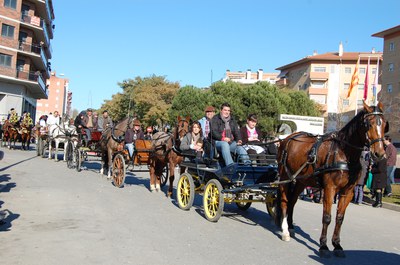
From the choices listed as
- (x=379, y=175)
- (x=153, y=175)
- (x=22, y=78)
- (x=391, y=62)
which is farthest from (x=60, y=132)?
(x=391, y=62)

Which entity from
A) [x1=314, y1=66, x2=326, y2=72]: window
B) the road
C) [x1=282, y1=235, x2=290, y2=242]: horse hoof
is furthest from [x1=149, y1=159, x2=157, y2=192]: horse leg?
[x1=314, y1=66, x2=326, y2=72]: window

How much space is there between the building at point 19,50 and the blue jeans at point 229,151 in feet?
140

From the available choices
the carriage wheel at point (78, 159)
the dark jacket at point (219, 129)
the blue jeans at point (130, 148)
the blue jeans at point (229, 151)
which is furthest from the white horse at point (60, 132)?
the blue jeans at point (229, 151)

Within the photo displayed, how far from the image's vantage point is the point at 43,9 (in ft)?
181

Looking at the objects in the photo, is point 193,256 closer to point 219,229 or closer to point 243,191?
point 219,229

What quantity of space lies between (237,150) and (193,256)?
128 inches

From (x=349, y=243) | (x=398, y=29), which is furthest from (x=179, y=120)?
(x=398, y=29)

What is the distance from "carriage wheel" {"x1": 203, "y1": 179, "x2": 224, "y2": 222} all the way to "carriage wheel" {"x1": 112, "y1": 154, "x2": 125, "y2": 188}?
16.5ft

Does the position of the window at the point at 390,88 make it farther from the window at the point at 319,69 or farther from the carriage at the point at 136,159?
the carriage at the point at 136,159

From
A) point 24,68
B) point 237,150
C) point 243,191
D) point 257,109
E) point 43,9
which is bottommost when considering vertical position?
point 243,191

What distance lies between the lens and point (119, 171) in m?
14.1

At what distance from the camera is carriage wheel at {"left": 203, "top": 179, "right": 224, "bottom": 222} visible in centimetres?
874

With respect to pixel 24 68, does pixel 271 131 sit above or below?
below

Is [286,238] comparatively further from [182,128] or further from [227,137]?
[182,128]
